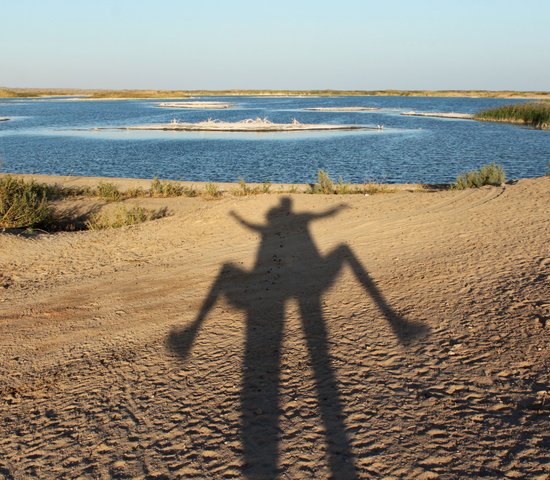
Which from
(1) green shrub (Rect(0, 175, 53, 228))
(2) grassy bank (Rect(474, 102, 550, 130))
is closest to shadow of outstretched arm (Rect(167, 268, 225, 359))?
(1) green shrub (Rect(0, 175, 53, 228))

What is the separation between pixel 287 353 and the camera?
5.36 metres

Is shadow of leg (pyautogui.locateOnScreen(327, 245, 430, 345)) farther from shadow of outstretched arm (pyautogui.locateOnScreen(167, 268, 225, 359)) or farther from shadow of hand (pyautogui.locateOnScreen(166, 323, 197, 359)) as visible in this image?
shadow of hand (pyautogui.locateOnScreen(166, 323, 197, 359))

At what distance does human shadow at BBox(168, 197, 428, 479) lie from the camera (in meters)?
3.86

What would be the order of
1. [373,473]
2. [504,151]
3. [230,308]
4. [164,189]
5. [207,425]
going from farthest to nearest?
[504,151] → [164,189] → [230,308] → [207,425] → [373,473]

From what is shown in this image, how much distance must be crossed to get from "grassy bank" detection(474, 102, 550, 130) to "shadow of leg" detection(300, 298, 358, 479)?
47623mm

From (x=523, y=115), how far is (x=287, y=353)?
54373 mm

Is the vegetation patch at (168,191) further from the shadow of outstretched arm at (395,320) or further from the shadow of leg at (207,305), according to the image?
the shadow of outstretched arm at (395,320)

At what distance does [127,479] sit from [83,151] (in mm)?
31425

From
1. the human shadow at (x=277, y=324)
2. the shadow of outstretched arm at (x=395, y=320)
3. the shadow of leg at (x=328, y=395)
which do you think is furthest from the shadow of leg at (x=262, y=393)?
the shadow of outstretched arm at (x=395, y=320)

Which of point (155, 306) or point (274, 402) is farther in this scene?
point (155, 306)

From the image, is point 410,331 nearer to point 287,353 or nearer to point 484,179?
point 287,353

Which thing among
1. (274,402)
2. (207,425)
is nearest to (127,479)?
(207,425)

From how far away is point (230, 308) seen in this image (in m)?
6.76

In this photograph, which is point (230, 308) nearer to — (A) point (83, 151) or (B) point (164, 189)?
(B) point (164, 189)
